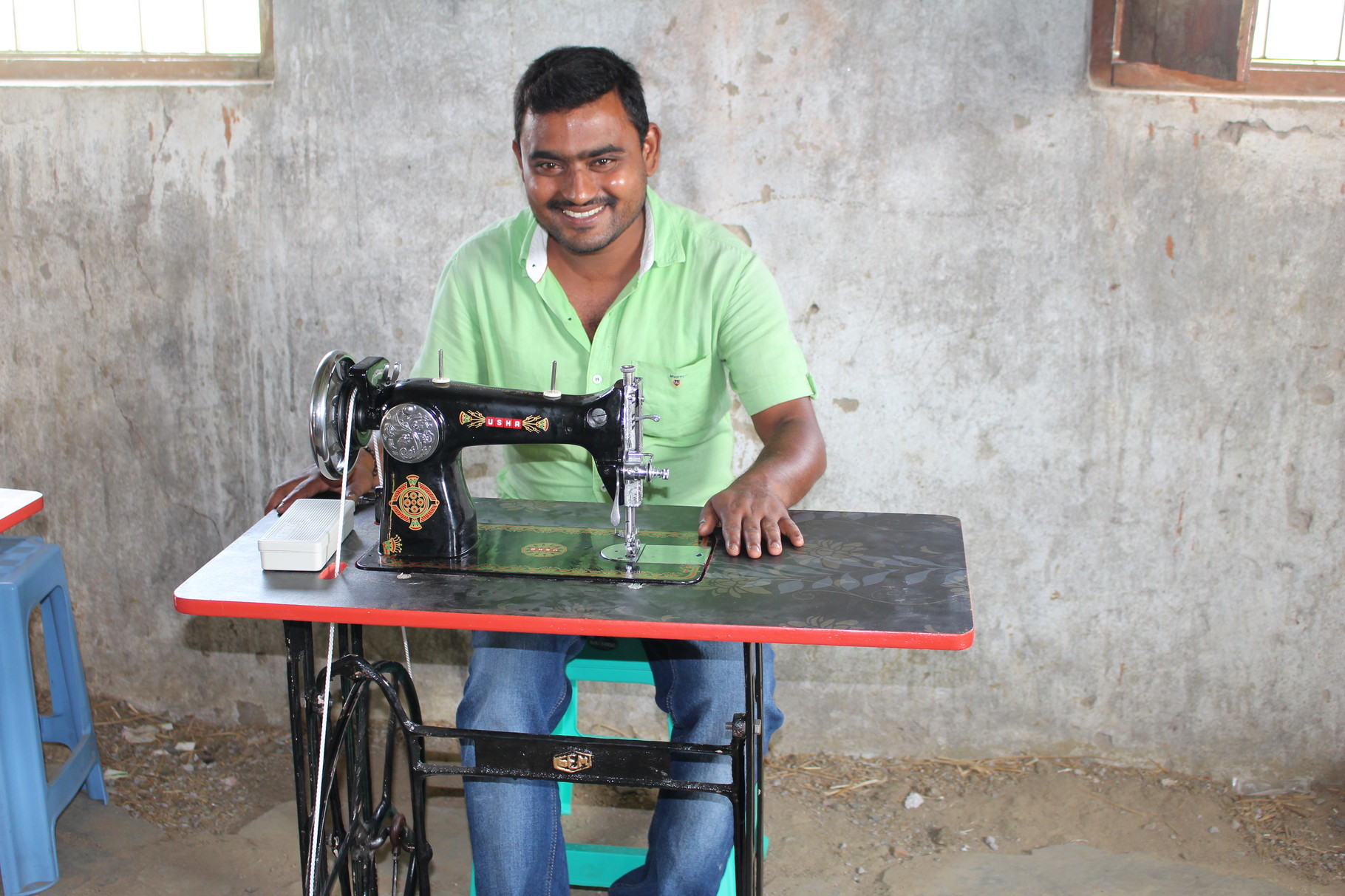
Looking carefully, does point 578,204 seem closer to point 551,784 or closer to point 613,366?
point 613,366

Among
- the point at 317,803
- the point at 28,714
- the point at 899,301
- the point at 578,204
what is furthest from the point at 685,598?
the point at 28,714

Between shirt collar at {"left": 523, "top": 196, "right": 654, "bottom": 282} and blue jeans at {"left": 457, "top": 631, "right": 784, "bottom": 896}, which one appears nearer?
blue jeans at {"left": 457, "top": 631, "right": 784, "bottom": 896}

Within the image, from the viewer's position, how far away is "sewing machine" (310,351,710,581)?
185 centimetres

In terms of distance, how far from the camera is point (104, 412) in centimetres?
320

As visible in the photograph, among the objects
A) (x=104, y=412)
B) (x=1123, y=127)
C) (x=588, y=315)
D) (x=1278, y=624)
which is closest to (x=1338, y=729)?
(x=1278, y=624)

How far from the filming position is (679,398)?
2412mm

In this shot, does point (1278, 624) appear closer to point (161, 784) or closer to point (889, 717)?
point (889, 717)

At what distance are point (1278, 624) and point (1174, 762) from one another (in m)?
0.48

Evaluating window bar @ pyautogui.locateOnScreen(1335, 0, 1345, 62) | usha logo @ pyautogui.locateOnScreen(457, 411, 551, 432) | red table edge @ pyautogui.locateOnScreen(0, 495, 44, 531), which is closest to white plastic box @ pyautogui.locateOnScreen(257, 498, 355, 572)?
usha logo @ pyautogui.locateOnScreen(457, 411, 551, 432)

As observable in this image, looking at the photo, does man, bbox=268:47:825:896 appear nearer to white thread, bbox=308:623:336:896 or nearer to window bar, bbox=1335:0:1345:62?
white thread, bbox=308:623:336:896

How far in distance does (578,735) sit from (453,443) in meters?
0.83

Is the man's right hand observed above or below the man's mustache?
below

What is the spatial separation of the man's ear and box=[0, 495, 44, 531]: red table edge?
130 centimetres

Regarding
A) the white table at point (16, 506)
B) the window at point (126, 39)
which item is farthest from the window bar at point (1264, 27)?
the white table at point (16, 506)
